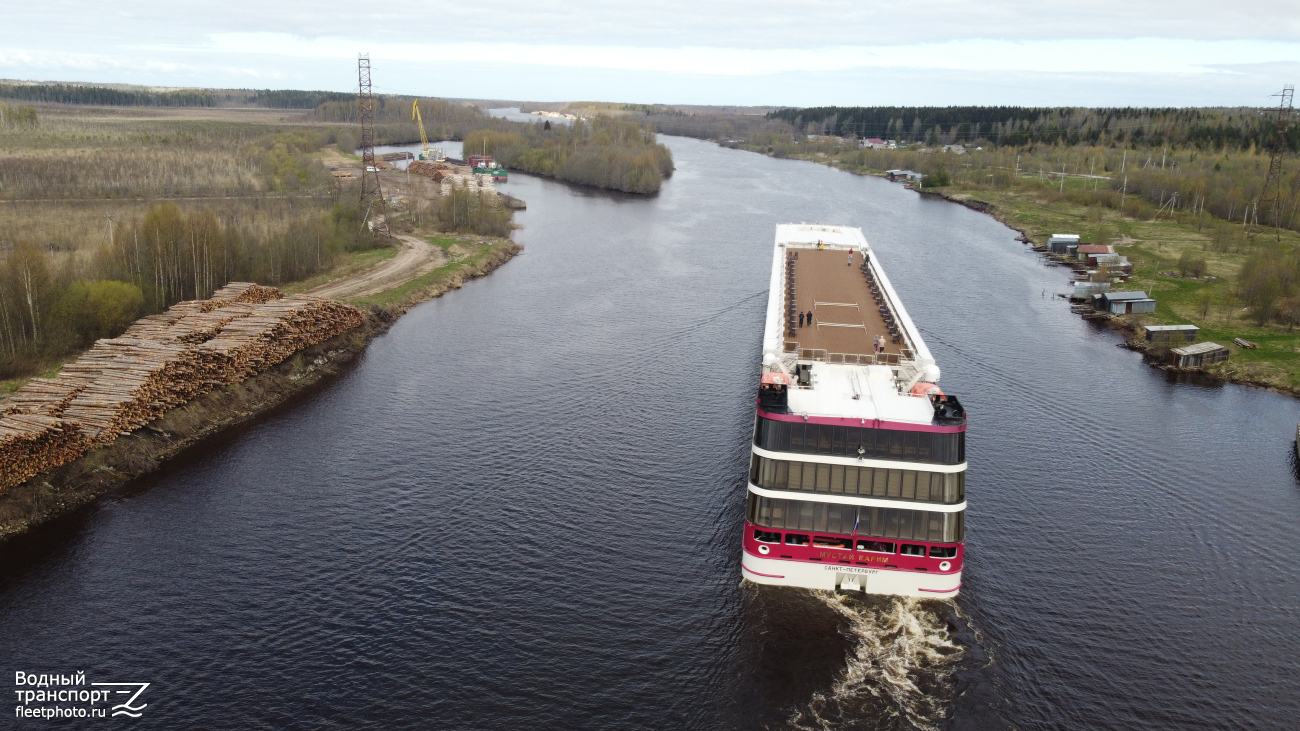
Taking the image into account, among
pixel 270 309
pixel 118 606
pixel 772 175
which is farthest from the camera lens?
pixel 772 175

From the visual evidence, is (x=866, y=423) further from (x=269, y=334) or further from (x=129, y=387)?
(x=269, y=334)

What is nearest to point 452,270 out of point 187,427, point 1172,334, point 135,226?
point 135,226

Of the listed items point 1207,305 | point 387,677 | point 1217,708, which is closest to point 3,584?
point 387,677

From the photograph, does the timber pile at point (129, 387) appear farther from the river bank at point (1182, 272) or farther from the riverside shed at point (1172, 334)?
the riverside shed at point (1172, 334)

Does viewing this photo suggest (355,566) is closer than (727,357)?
Yes

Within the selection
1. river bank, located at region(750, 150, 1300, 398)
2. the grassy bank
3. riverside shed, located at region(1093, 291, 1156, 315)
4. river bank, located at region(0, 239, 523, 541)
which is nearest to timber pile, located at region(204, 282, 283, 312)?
river bank, located at region(0, 239, 523, 541)

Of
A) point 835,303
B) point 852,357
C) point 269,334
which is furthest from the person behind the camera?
point 269,334

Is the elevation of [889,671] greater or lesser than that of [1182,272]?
lesser

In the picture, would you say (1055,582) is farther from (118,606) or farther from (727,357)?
(118,606)
